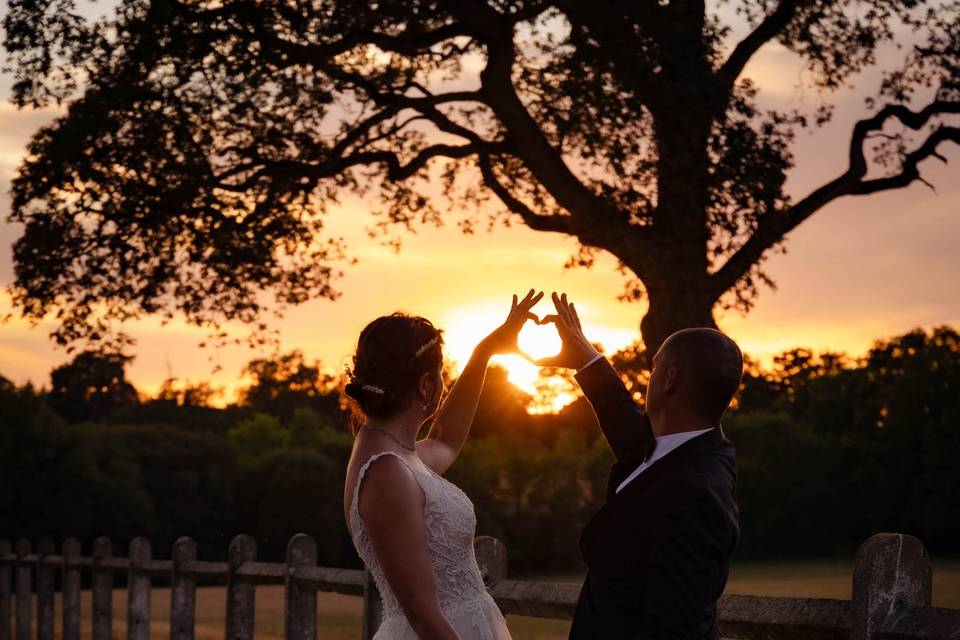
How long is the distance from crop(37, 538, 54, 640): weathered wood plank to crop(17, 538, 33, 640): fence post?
1.71ft

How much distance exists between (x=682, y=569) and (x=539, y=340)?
165 cm

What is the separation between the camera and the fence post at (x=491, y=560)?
643cm

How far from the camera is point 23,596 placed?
16062 millimetres

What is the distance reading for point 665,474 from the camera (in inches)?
137

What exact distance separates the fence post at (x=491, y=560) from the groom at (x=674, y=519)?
276cm

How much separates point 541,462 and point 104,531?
17603 mm

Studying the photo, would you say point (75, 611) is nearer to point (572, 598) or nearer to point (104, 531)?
point (572, 598)

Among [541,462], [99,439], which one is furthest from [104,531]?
[541,462]

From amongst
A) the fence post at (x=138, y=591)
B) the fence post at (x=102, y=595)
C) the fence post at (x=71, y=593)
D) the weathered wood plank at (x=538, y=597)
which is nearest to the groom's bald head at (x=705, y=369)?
the weathered wood plank at (x=538, y=597)

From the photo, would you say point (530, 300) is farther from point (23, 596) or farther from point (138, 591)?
point (23, 596)

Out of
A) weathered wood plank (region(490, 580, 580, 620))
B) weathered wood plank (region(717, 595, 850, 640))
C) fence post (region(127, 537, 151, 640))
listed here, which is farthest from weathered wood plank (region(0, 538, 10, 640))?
weathered wood plank (region(717, 595, 850, 640))

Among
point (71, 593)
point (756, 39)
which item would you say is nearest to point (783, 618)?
point (71, 593)

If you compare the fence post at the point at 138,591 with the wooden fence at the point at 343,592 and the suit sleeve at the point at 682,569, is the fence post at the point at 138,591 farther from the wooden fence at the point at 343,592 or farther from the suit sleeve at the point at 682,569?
the suit sleeve at the point at 682,569

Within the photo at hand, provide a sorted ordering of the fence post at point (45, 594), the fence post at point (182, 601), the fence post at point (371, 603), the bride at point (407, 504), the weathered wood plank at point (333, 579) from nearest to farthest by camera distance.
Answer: the bride at point (407, 504) < the fence post at point (371, 603) < the weathered wood plank at point (333, 579) < the fence post at point (182, 601) < the fence post at point (45, 594)
